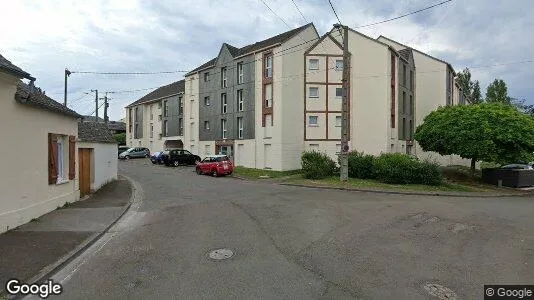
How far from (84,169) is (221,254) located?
1280 cm

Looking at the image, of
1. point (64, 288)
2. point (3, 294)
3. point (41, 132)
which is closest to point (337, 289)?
point (64, 288)

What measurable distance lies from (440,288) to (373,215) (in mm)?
6889

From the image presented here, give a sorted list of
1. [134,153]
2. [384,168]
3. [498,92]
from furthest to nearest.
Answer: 1. [498,92]
2. [134,153]
3. [384,168]

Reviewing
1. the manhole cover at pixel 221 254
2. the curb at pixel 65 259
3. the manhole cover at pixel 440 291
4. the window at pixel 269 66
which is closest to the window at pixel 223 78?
the window at pixel 269 66

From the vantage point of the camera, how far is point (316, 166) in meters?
27.6

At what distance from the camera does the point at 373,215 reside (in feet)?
43.4

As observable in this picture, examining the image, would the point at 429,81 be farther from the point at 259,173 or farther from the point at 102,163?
the point at 102,163

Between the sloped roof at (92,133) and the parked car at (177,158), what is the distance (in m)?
16.8

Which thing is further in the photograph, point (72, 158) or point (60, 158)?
point (72, 158)

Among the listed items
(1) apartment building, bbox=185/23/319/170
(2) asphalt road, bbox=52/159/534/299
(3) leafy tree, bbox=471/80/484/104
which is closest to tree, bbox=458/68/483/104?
(3) leafy tree, bbox=471/80/484/104

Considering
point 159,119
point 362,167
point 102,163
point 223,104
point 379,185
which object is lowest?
point 379,185

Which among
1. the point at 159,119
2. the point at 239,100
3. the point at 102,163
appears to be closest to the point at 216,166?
the point at 102,163

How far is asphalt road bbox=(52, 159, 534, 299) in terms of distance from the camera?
632cm

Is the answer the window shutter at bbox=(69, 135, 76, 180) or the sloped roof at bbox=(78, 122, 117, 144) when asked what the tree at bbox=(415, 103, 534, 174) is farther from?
the window shutter at bbox=(69, 135, 76, 180)
